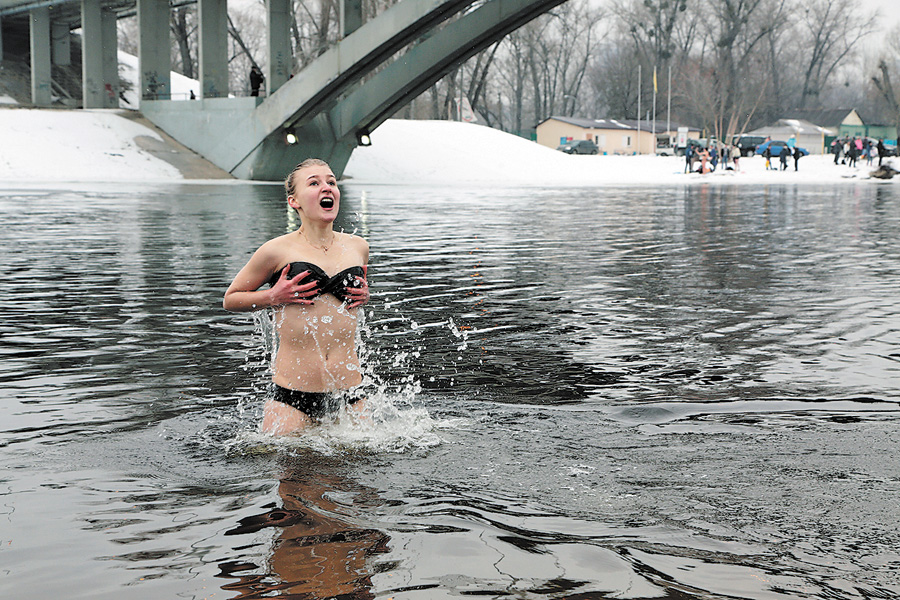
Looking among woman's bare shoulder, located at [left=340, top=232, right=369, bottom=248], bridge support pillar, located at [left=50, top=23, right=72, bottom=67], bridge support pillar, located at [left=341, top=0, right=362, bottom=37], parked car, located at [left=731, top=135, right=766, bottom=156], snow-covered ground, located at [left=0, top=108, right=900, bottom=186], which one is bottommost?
woman's bare shoulder, located at [left=340, top=232, right=369, bottom=248]

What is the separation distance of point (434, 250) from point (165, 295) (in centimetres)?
519

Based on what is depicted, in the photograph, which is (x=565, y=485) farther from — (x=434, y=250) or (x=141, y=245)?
(x=141, y=245)

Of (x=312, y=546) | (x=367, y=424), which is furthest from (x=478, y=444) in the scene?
(x=312, y=546)

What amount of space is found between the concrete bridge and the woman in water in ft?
99.9

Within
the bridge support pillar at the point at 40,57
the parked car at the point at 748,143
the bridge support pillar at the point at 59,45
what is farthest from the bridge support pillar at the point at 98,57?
the parked car at the point at 748,143

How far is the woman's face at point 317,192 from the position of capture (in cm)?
505

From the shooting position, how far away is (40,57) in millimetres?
55500

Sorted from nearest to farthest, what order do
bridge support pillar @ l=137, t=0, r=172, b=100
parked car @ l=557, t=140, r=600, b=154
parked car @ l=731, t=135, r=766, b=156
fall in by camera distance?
1. bridge support pillar @ l=137, t=0, r=172, b=100
2. parked car @ l=731, t=135, r=766, b=156
3. parked car @ l=557, t=140, r=600, b=154

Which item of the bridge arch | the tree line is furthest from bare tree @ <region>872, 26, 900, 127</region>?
the bridge arch

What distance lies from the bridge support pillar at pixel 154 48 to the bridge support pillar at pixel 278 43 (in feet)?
24.8

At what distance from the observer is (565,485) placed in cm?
441

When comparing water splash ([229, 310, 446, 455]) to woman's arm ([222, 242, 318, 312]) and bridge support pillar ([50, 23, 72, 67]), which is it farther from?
bridge support pillar ([50, 23, 72, 67])

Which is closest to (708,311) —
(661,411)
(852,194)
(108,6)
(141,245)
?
(661,411)

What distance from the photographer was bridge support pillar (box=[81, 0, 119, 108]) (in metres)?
50.4
